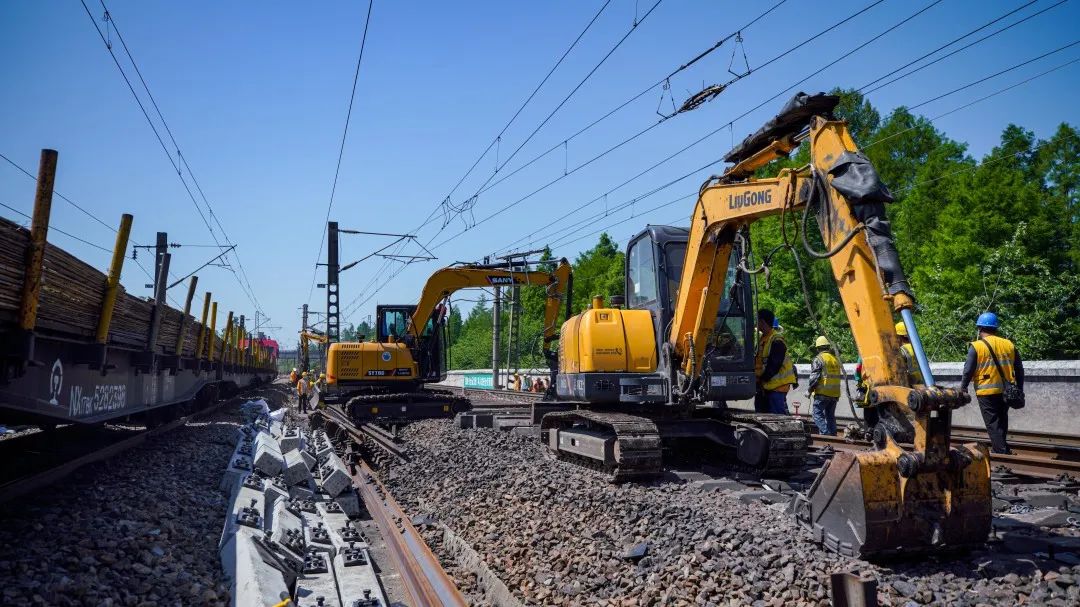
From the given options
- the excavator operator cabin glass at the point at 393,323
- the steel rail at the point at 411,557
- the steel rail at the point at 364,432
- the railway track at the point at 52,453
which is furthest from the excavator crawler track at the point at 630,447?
the excavator operator cabin glass at the point at 393,323

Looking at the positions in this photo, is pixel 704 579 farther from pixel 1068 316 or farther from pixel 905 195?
pixel 905 195

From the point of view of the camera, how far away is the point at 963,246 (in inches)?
1147

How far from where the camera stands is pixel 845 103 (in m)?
44.0

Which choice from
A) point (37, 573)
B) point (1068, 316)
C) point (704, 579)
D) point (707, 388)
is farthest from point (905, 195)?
point (37, 573)

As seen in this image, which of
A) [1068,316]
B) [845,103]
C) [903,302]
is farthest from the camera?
[845,103]

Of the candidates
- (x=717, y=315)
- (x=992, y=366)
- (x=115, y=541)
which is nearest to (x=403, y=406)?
(x=717, y=315)

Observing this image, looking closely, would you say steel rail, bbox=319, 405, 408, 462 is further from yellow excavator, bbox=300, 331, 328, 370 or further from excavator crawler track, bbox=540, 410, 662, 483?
yellow excavator, bbox=300, 331, 328, 370

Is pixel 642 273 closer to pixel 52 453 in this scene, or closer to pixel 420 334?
pixel 52 453

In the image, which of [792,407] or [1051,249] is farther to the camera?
[1051,249]

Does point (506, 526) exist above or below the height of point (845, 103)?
below

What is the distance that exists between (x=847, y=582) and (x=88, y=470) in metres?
7.42

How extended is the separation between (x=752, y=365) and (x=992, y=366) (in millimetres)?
2444

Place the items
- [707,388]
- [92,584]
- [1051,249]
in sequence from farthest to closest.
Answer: [1051,249]
[707,388]
[92,584]

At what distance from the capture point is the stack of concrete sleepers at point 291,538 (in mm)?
4570
